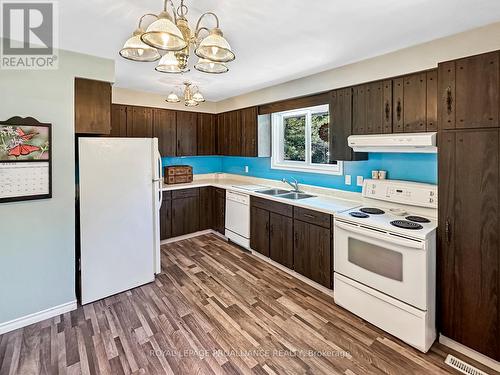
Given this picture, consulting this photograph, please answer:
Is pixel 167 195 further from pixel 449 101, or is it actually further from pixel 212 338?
pixel 449 101

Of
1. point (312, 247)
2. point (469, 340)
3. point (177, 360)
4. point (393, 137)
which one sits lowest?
point (177, 360)

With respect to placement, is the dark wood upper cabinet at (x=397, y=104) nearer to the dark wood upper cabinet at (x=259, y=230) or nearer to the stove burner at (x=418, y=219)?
the stove burner at (x=418, y=219)

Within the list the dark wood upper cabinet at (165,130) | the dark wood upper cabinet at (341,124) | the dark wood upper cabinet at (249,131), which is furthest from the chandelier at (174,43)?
the dark wood upper cabinet at (165,130)

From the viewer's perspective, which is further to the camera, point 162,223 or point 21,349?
point 162,223

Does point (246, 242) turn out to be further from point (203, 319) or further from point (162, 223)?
point (203, 319)

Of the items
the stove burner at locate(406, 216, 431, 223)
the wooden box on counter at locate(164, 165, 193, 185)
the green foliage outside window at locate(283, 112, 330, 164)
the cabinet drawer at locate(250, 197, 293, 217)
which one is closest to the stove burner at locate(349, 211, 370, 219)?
the stove burner at locate(406, 216, 431, 223)

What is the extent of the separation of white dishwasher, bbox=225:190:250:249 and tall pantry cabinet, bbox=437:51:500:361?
245 cm

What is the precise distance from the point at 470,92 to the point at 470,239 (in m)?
1.07

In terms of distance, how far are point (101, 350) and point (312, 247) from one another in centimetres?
217

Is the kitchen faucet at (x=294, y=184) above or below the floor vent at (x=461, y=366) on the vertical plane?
above

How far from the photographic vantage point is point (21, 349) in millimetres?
2092

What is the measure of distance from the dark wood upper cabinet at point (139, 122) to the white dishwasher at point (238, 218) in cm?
167

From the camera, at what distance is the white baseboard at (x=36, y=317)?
2.30 meters

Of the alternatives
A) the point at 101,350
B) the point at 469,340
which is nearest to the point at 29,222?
the point at 101,350
